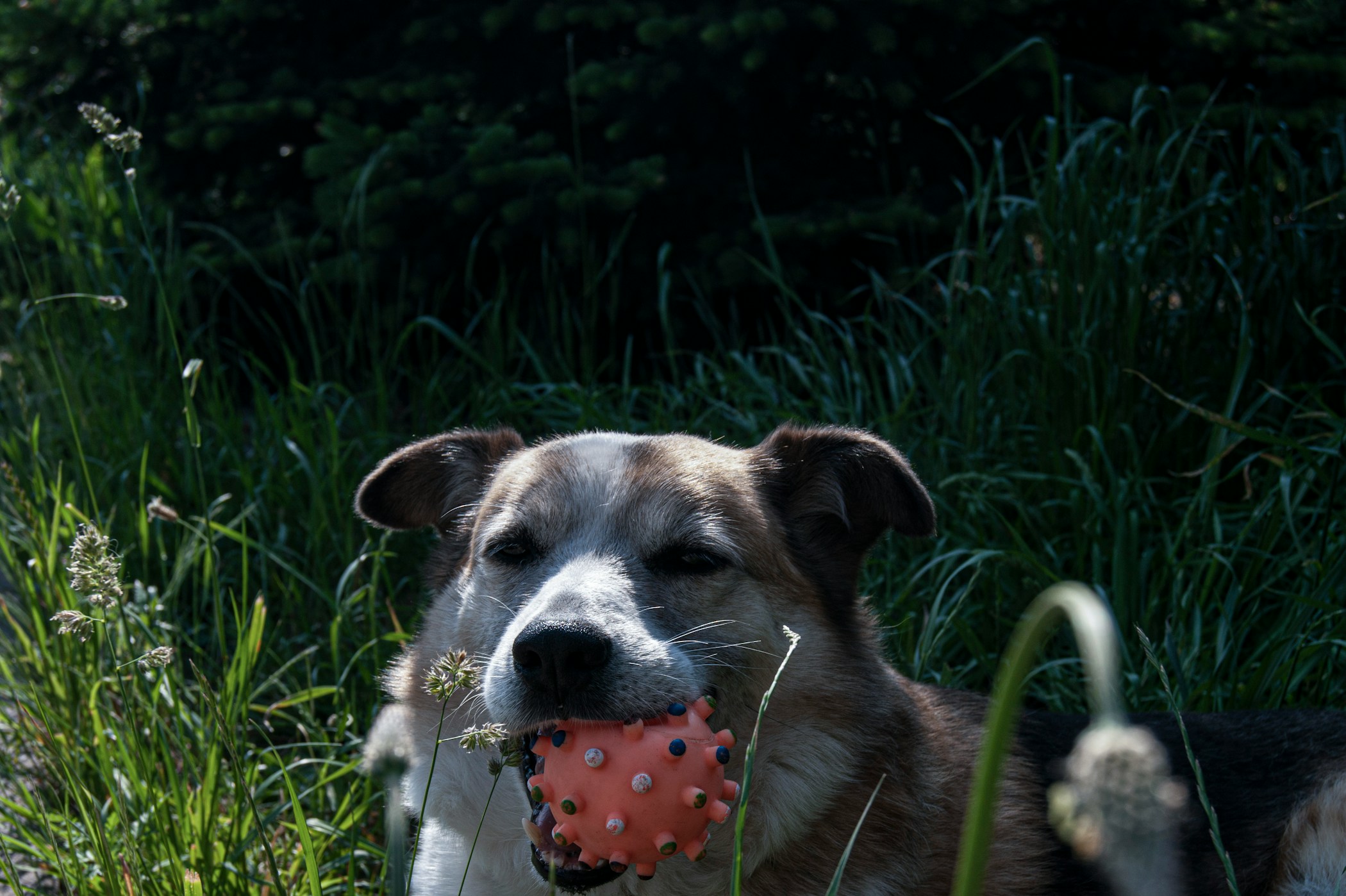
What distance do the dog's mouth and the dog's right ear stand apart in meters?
1.14

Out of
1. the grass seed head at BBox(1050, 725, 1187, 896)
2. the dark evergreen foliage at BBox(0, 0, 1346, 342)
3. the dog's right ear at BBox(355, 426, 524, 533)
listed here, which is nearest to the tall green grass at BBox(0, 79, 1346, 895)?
the dark evergreen foliage at BBox(0, 0, 1346, 342)

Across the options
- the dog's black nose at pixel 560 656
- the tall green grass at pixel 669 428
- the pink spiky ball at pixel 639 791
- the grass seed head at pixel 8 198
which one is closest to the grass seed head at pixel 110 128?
the grass seed head at pixel 8 198

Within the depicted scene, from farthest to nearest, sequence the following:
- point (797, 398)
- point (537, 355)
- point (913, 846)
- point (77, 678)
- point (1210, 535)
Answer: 1. point (537, 355)
2. point (797, 398)
3. point (1210, 535)
4. point (77, 678)
5. point (913, 846)

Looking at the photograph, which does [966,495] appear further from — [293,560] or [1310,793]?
[293,560]

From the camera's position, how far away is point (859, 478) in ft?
9.82

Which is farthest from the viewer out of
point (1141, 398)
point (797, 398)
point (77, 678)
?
point (797, 398)

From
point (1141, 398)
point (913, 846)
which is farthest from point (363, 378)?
point (913, 846)

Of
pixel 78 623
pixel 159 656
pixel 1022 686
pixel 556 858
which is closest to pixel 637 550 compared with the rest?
pixel 556 858

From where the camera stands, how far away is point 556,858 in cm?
218

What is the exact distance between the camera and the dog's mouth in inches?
85.0

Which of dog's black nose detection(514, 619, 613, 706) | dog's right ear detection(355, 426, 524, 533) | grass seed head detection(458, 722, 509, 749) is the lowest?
dog's right ear detection(355, 426, 524, 533)

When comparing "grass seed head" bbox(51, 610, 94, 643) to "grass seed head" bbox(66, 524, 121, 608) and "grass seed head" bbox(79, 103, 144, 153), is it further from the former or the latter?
"grass seed head" bbox(79, 103, 144, 153)

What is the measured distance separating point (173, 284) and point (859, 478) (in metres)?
3.87

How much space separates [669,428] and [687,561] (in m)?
2.30
